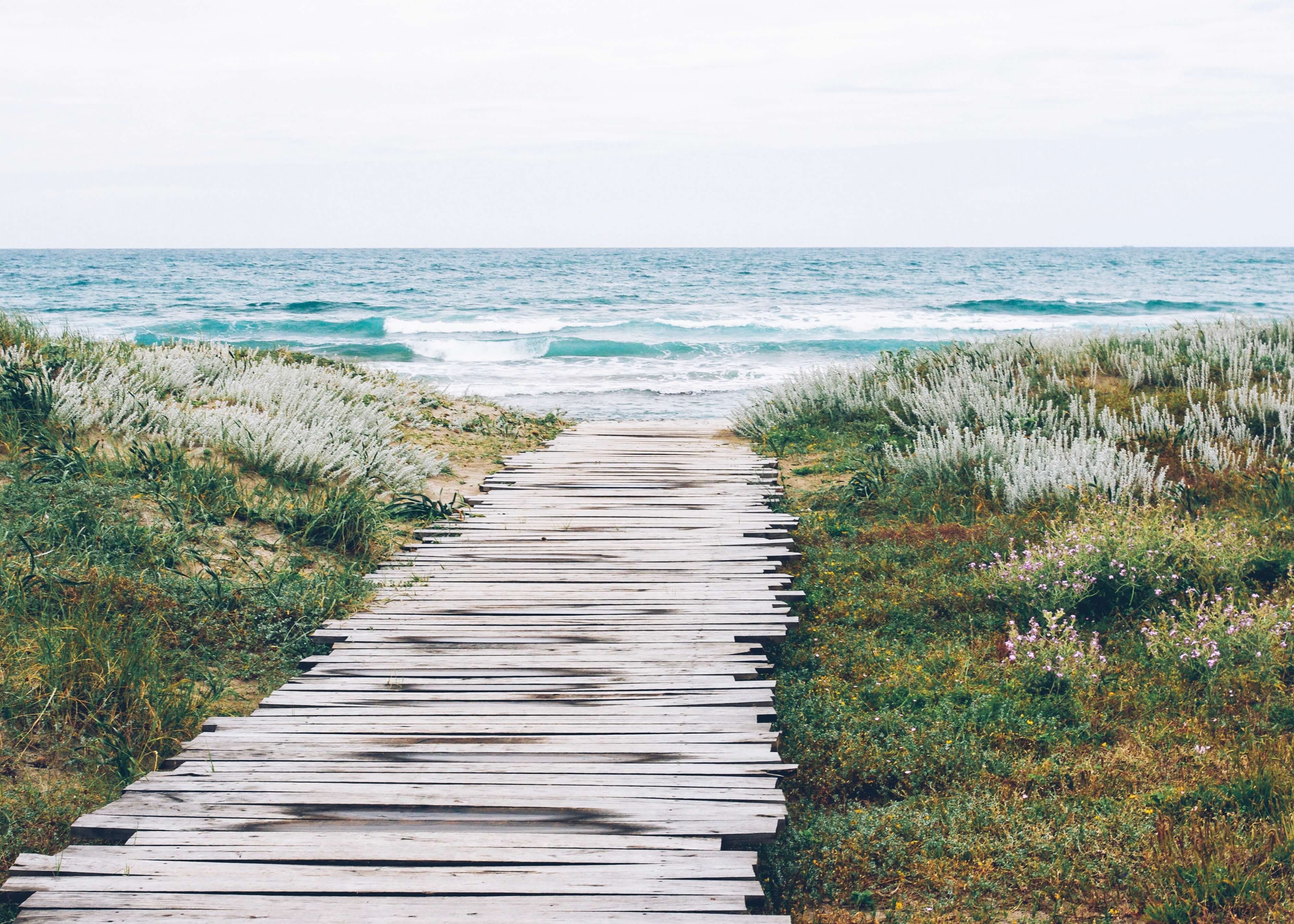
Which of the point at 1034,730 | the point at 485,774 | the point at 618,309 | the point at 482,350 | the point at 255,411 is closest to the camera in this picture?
the point at 485,774

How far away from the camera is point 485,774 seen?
3.85 m

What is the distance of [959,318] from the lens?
125ft

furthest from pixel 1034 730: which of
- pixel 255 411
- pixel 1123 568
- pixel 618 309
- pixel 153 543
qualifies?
A: pixel 618 309

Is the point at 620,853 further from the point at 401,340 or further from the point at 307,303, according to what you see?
the point at 307,303

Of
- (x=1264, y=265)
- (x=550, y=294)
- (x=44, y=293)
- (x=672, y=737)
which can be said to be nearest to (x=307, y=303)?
(x=550, y=294)

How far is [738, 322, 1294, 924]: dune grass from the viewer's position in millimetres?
3521

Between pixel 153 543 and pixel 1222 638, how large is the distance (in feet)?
20.8

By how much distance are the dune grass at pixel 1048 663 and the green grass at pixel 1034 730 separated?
13 mm

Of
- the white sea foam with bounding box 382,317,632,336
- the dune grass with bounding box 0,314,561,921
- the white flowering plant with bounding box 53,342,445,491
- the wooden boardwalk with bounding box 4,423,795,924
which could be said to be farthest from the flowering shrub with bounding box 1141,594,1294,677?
the white sea foam with bounding box 382,317,632,336

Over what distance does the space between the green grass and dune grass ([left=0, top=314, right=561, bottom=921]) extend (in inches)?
113

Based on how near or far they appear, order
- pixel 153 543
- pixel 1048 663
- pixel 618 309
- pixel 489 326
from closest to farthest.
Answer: pixel 1048 663
pixel 153 543
pixel 489 326
pixel 618 309

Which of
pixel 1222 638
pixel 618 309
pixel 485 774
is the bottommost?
pixel 485 774

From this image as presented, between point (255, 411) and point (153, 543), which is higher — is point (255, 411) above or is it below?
above

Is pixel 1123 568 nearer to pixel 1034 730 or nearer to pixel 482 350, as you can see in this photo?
pixel 1034 730
